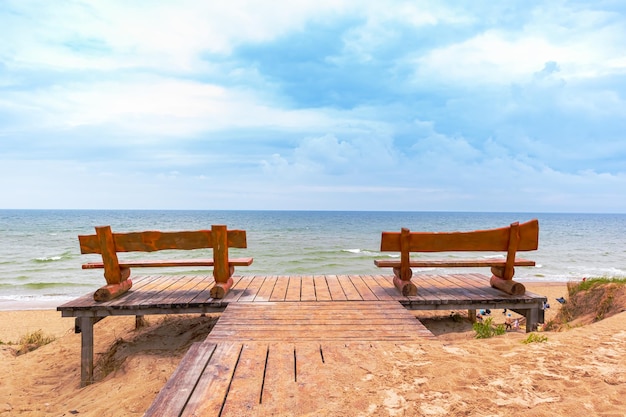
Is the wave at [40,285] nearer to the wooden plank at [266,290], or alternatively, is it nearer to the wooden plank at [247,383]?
the wooden plank at [266,290]

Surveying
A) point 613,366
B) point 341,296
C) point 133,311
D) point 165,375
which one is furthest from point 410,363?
point 133,311

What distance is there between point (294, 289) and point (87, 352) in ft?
11.7

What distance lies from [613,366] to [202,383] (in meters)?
3.44

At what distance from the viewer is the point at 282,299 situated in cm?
618

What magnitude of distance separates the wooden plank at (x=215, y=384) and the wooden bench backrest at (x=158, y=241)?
257 centimetres

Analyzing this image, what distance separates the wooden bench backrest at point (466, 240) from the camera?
6148mm

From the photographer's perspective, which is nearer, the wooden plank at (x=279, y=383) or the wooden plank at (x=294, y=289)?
the wooden plank at (x=279, y=383)

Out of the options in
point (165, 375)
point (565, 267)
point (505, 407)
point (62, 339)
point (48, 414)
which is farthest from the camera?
point (565, 267)

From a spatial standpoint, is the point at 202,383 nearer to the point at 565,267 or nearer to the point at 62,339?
the point at 62,339

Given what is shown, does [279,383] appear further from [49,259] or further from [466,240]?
[49,259]

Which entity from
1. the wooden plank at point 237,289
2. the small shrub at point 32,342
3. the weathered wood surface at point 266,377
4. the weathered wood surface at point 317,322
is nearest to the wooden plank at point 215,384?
the weathered wood surface at point 266,377

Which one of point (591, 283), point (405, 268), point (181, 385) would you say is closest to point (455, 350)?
point (181, 385)

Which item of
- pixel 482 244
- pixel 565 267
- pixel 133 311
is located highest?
pixel 482 244

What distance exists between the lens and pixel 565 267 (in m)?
23.9
